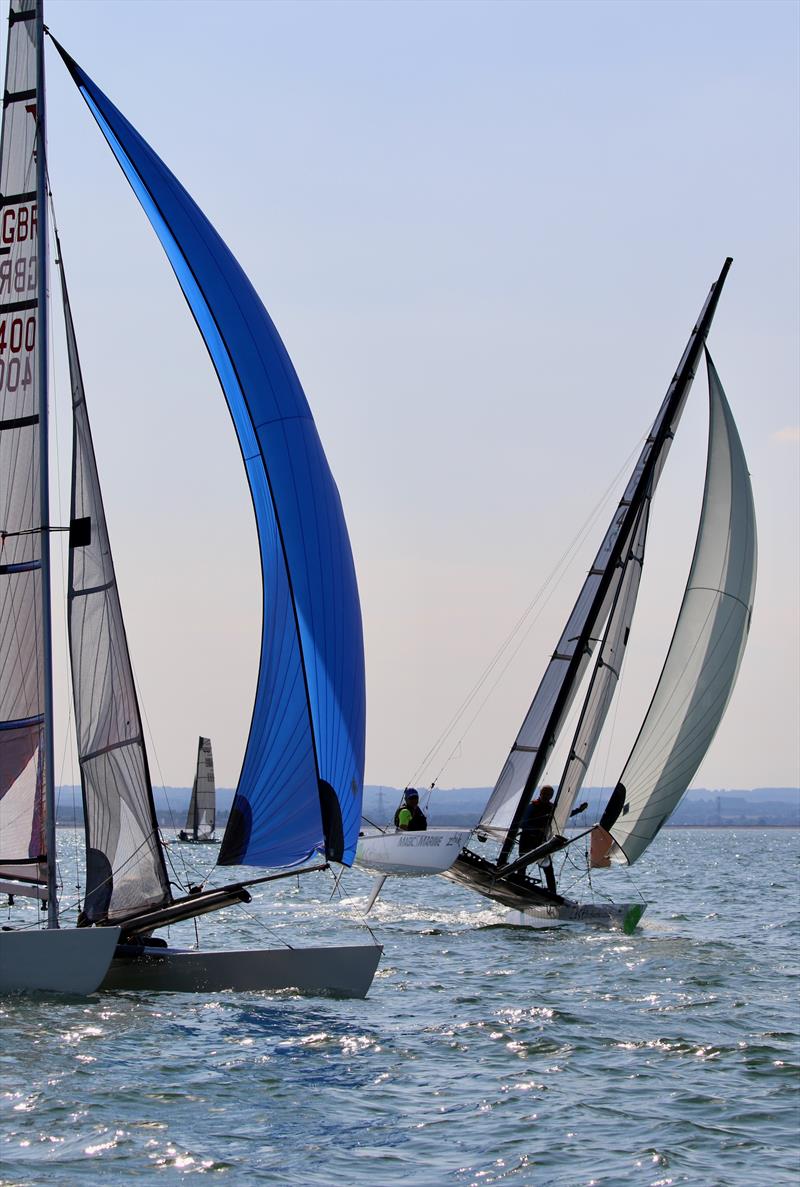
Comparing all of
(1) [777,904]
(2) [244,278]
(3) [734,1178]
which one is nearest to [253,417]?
(2) [244,278]

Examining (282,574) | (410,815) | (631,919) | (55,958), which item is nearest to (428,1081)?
(55,958)

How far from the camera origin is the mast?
1280 cm

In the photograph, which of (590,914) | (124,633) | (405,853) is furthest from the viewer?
(590,914)

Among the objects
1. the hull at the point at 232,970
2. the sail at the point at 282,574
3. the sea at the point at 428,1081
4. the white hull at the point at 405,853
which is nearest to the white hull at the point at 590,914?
the sea at the point at 428,1081

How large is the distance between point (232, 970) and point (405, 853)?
3.66 m

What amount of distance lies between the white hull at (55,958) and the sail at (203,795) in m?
51.1

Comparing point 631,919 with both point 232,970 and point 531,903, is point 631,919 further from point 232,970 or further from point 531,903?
point 232,970

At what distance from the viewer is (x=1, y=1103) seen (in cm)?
957

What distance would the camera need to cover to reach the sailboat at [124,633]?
41.9ft

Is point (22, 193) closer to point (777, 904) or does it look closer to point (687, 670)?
point (687, 670)

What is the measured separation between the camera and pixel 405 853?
16.2 meters

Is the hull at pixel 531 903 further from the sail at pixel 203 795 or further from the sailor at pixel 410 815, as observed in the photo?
the sail at pixel 203 795

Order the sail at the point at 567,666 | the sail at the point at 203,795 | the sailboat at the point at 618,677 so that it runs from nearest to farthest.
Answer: the sailboat at the point at 618,677
the sail at the point at 567,666
the sail at the point at 203,795

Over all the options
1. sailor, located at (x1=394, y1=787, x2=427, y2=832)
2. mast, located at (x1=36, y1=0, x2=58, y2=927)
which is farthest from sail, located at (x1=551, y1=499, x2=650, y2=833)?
mast, located at (x1=36, y1=0, x2=58, y2=927)
